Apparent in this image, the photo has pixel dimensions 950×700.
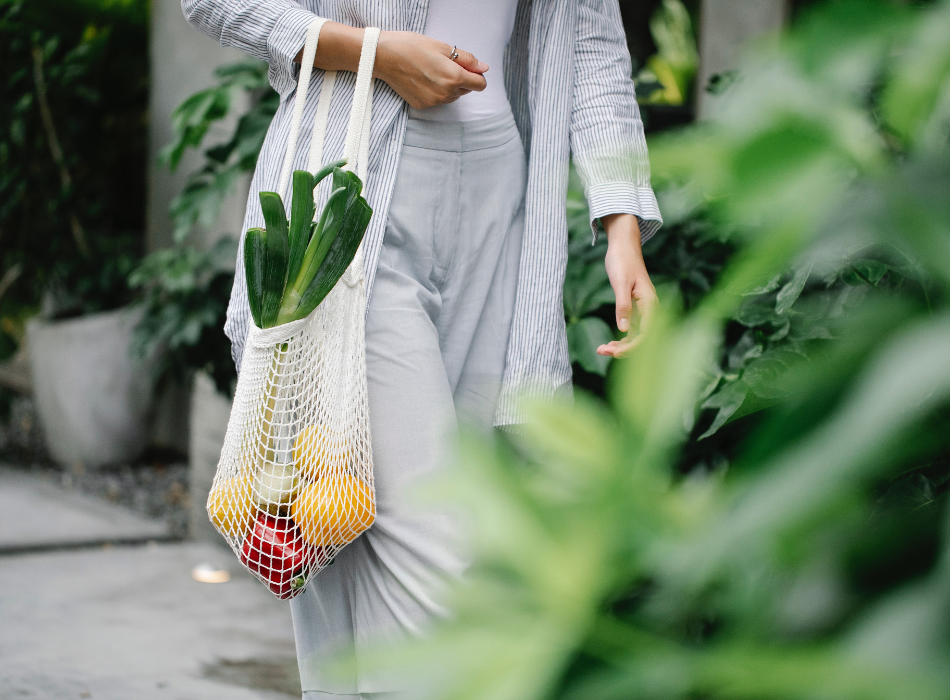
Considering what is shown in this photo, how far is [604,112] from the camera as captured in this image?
149 centimetres

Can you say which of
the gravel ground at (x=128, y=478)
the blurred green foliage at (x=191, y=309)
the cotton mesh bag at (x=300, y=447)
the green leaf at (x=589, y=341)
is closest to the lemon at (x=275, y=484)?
the cotton mesh bag at (x=300, y=447)

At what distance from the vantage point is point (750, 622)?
0.31 metres

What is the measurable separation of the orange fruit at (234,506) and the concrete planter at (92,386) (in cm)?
303

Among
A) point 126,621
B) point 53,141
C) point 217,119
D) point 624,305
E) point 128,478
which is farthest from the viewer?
point 53,141

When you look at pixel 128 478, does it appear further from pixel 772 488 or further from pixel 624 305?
pixel 772 488

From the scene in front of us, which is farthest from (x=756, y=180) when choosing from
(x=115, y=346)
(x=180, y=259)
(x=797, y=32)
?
(x=115, y=346)

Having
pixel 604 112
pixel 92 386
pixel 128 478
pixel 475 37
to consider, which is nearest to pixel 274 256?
pixel 475 37

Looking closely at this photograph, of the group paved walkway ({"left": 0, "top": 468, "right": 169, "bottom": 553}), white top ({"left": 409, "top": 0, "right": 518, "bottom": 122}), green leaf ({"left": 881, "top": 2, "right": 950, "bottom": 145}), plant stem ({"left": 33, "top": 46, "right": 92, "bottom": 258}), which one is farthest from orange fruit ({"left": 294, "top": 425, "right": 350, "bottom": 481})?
plant stem ({"left": 33, "top": 46, "right": 92, "bottom": 258})

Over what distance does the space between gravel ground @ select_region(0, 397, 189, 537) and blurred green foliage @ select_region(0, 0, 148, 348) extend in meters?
0.49

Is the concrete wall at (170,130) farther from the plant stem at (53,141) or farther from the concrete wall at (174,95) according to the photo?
the plant stem at (53,141)

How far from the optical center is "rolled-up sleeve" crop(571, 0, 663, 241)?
4.65 ft

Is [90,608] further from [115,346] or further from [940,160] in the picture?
[940,160]

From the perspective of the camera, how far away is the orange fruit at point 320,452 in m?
1.18

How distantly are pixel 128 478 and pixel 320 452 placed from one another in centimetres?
333
